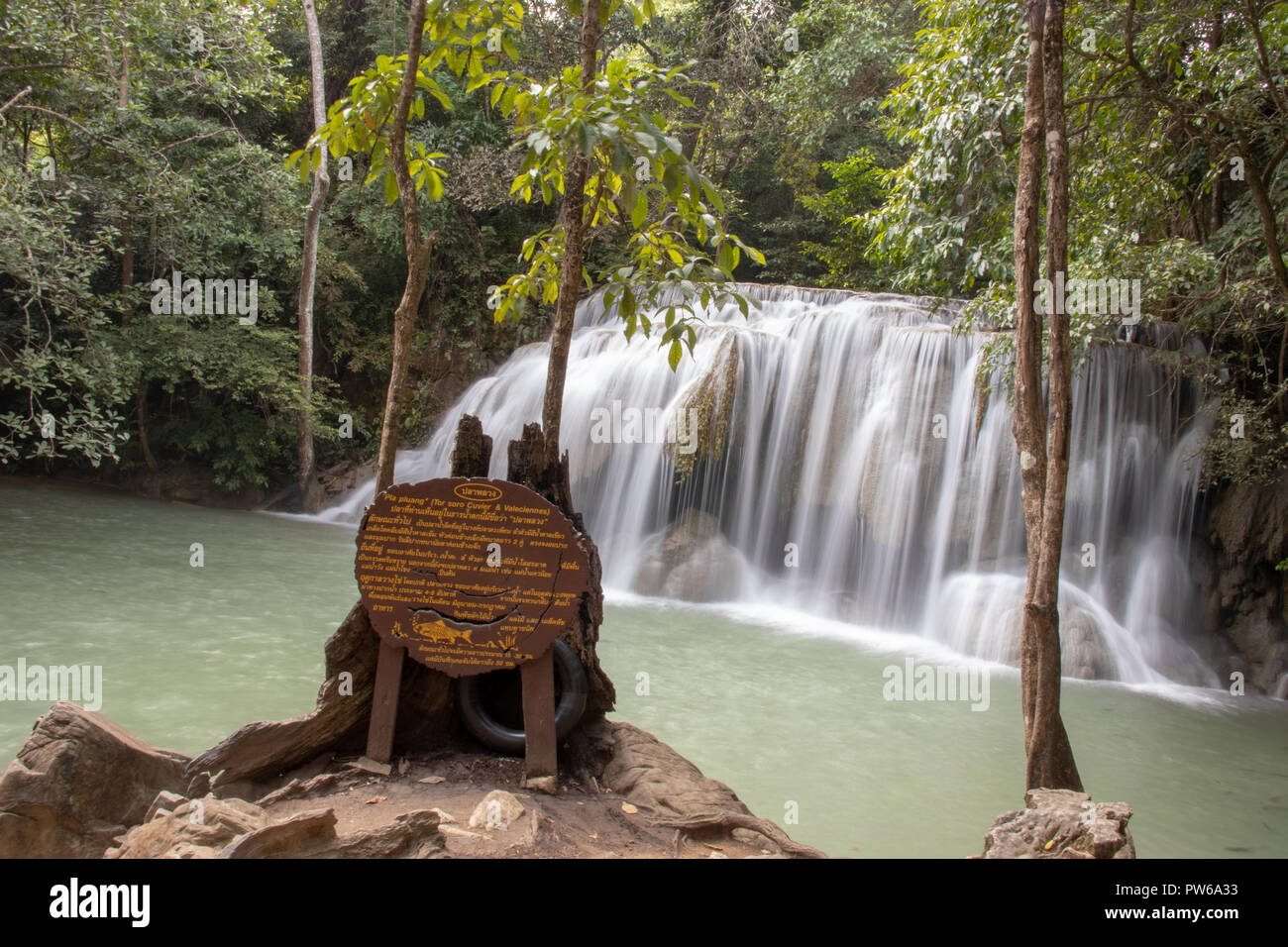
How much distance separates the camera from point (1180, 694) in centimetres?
812

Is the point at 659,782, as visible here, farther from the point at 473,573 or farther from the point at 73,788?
the point at 73,788

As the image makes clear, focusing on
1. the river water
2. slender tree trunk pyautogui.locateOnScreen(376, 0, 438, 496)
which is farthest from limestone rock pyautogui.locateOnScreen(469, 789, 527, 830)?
the river water

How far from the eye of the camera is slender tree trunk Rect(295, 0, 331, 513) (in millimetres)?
14641

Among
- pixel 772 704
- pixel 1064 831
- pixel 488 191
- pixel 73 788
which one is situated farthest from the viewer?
pixel 488 191

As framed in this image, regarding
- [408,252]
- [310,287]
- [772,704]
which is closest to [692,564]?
[772,704]

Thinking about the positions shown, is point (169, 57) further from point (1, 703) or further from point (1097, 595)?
point (1097, 595)

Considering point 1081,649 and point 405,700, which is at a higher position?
point 405,700

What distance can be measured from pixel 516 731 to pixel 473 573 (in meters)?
0.83

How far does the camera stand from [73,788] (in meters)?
2.92

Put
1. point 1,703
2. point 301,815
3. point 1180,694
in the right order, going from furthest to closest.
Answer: point 1180,694
point 1,703
point 301,815

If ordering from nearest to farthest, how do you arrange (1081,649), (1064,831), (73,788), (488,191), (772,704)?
(1064,831), (73,788), (772,704), (1081,649), (488,191)

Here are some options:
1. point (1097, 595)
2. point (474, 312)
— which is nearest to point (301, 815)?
point (1097, 595)

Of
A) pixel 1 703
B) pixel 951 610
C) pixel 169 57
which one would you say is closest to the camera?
pixel 1 703
